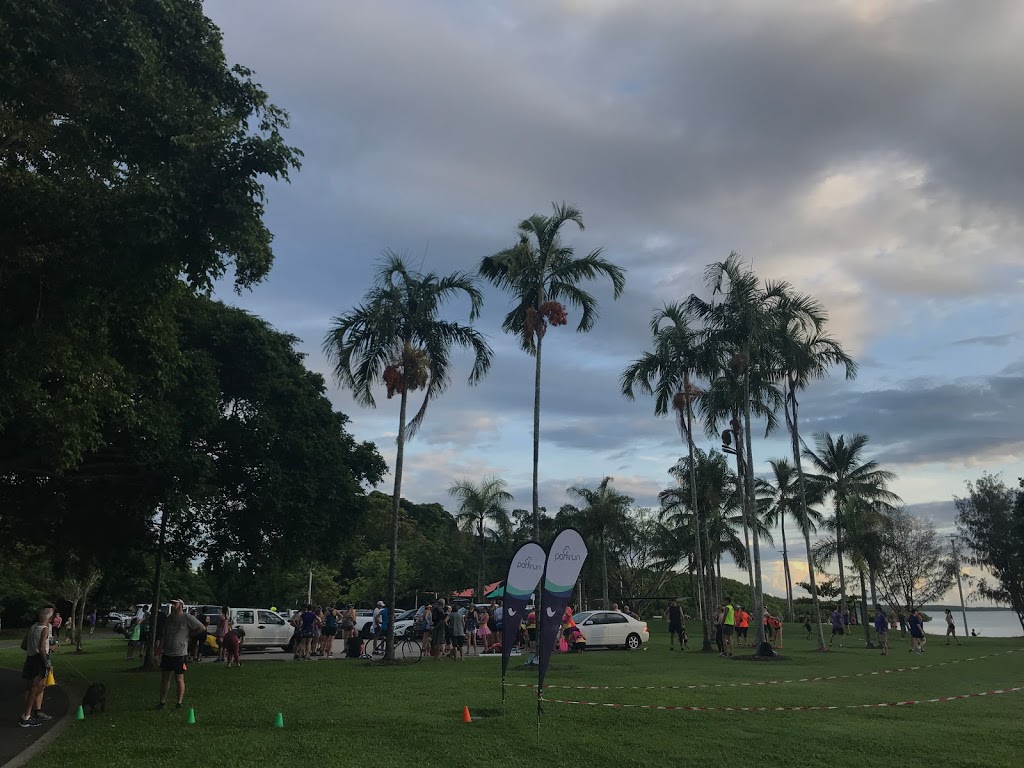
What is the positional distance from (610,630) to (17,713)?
1911cm

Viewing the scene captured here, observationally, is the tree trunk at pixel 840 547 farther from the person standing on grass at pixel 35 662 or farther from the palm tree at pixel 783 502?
the person standing on grass at pixel 35 662

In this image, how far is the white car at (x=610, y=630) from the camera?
26688 mm

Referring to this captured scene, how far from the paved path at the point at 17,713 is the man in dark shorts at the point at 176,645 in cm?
142

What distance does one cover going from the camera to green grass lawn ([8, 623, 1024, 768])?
8.00 metres

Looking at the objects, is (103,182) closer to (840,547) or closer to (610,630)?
(610,630)

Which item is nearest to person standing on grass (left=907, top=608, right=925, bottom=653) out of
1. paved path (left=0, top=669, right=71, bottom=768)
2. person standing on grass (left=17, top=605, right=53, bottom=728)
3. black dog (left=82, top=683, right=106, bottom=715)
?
black dog (left=82, top=683, right=106, bottom=715)

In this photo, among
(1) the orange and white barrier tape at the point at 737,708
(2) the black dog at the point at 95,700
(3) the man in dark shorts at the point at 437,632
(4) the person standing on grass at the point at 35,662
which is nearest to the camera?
(4) the person standing on grass at the point at 35,662

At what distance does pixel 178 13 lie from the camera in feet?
32.7

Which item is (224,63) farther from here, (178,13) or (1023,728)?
(1023,728)

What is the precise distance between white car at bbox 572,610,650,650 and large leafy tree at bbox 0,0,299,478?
773 inches

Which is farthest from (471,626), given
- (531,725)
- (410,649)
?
(531,725)

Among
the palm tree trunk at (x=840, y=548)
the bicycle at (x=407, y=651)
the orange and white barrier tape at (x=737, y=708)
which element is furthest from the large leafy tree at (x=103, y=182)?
the palm tree trunk at (x=840, y=548)

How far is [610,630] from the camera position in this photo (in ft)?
88.4

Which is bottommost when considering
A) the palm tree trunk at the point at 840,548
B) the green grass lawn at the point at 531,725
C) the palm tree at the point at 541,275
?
the green grass lawn at the point at 531,725
